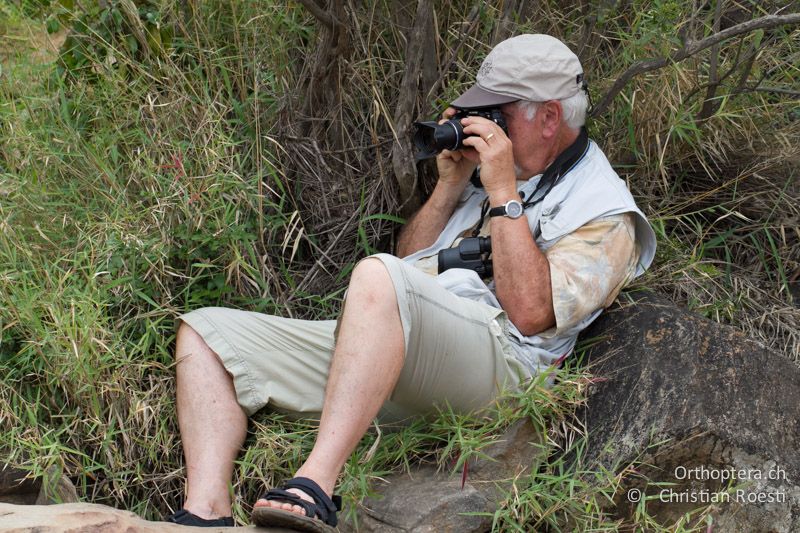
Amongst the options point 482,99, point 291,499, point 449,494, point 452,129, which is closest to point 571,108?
point 482,99

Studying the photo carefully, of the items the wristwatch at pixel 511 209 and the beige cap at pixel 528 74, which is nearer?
the wristwatch at pixel 511 209

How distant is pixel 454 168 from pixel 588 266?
27.0 inches

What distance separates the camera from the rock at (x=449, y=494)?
252 centimetres

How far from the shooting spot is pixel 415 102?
344 centimetres

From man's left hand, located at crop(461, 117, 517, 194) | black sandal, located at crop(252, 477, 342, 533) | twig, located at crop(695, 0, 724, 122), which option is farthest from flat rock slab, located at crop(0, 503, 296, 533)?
twig, located at crop(695, 0, 724, 122)

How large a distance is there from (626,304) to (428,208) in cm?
78

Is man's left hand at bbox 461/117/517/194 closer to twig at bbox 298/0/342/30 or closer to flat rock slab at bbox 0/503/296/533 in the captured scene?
twig at bbox 298/0/342/30

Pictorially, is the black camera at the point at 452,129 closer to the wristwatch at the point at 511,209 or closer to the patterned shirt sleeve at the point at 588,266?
the wristwatch at the point at 511,209

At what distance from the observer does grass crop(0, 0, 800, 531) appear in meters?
2.86

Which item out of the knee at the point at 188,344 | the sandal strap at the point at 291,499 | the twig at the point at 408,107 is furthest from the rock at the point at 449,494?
the twig at the point at 408,107

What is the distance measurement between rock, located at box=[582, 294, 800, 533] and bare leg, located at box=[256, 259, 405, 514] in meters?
0.67

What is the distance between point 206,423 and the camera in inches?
110

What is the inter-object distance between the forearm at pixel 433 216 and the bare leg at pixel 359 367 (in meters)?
0.79

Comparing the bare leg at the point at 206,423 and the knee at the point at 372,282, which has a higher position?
the knee at the point at 372,282
